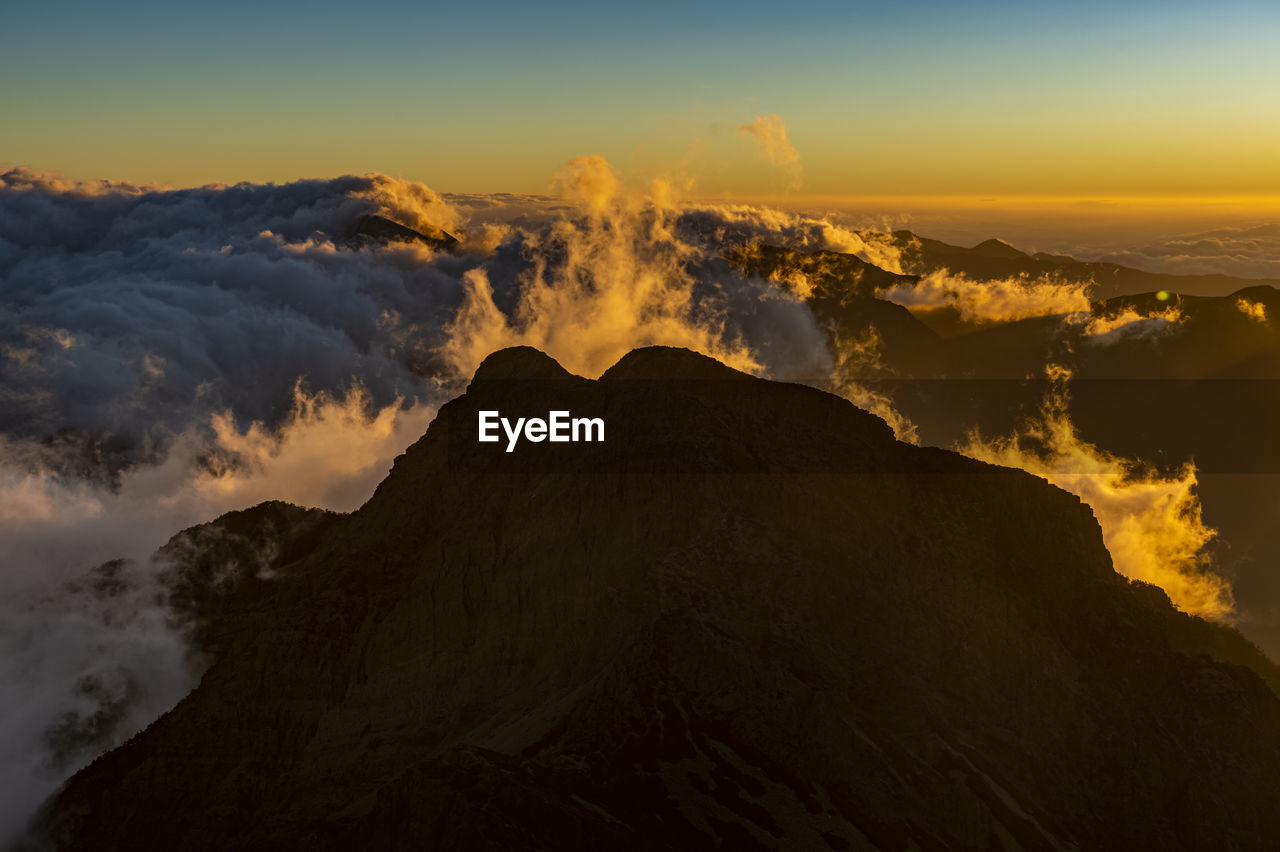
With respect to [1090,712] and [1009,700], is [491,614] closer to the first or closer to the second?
[1009,700]

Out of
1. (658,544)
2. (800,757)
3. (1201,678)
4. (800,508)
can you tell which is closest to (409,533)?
(658,544)

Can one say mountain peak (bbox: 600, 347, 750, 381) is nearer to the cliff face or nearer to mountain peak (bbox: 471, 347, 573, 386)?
the cliff face

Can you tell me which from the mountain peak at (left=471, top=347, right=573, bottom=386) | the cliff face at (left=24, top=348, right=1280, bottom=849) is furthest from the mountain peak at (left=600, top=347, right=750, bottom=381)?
the mountain peak at (left=471, top=347, right=573, bottom=386)

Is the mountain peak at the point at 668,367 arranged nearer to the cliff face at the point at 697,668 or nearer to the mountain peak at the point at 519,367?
the cliff face at the point at 697,668

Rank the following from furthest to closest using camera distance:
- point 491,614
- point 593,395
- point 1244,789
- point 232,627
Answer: point 232,627 → point 593,395 → point 491,614 → point 1244,789

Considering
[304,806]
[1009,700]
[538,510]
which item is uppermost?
[538,510]

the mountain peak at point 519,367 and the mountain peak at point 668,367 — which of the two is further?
the mountain peak at point 519,367

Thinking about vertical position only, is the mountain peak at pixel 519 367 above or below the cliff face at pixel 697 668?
above

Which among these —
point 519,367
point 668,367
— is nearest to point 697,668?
point 668,367

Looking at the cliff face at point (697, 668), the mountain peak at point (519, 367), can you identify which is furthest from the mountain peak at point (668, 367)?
the mountain peak at point (519, 367)
